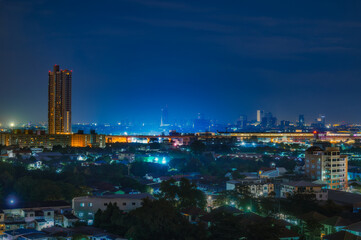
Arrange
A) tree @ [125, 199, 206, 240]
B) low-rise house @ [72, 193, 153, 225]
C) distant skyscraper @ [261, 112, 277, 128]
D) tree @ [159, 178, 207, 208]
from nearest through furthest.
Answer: tree @ [125, 199, 206, 240] < low-rise house @ [72, 193, 153, 225] < tree @ [159, 178, 207, 208] < distant skyscraper @ [261, 112, 277, 128]

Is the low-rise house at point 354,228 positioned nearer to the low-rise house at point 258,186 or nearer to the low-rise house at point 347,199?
the low-rise house at point 347,199

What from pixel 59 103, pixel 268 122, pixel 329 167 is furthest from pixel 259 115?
pixel 329 167

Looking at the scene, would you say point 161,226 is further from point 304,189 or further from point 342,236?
point 304,189

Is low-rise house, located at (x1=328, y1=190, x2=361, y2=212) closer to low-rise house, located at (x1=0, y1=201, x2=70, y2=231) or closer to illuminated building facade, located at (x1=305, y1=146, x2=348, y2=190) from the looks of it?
illuminated building facade, located at (x1=305, y1=146, x2=348, y2=190)

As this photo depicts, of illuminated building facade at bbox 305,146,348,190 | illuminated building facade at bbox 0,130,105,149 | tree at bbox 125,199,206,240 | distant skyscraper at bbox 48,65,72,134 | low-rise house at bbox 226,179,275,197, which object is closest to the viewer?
tree at bbox 125,199,206,240

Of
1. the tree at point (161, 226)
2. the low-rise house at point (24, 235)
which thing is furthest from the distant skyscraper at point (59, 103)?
the tree at point (161, 226)

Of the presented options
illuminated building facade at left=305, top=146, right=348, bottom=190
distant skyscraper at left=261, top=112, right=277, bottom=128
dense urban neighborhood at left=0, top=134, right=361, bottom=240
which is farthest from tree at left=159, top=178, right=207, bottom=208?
distant skyscraper at left=261, top=112, right=277, bottom=128
